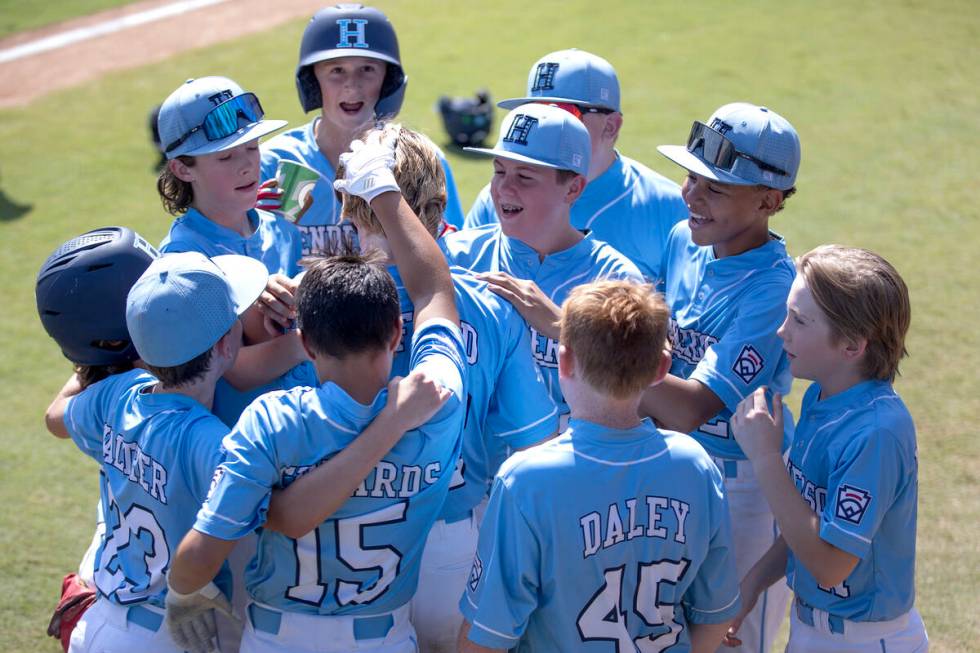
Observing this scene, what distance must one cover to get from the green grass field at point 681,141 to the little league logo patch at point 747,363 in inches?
74.1

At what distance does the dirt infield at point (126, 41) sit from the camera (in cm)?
1182

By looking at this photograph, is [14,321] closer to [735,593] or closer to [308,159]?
[308,159]

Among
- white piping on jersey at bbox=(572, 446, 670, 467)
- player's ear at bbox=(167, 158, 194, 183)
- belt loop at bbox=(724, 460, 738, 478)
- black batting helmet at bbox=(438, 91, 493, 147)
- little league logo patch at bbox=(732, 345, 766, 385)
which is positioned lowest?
black batting helmet at bbox=(438, 91, 493, 147)

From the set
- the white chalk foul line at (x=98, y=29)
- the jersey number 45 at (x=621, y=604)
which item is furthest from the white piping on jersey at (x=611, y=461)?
the white chalk foul line at (x=98, y=29)

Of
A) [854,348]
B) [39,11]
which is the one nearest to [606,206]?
[854,348]

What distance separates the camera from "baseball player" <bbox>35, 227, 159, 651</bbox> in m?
2.85

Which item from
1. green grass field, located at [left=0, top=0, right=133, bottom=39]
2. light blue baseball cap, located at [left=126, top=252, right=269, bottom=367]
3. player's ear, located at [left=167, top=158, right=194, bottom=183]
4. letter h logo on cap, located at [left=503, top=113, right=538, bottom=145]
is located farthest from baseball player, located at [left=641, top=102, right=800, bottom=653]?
green grass field, located at [left=0, top=0, right=133, bottom=39]

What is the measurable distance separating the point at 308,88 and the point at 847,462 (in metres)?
3.13

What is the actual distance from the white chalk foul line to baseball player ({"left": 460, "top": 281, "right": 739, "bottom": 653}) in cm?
1221

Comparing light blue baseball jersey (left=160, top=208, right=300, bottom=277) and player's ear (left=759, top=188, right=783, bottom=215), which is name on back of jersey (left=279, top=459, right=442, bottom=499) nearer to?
light blue baseball jersey (left=160, top=208, right=300, bottom=277)

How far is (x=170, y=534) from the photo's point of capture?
2600 mm

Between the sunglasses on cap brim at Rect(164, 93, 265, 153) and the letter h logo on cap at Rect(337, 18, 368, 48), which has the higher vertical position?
the letter h logo on cap at Rect(337, 18, 368, 48)

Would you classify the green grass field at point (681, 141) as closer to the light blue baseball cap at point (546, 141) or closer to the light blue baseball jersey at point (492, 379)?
the light blue baseball jersey at point (492, 379)

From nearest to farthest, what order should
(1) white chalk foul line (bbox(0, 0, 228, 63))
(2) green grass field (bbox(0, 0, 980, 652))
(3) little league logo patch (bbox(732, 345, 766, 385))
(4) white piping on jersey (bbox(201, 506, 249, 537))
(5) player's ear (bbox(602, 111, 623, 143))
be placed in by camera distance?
(4) white piping on jersey (bbox(201, 506, 249, 537)), (3) little league logo patch (bbox(732, 345, 766, 385)), (5) player's ear (bbox(602, 111, 623, 143)), (2) green grass field (bbox(0, 0, 980, 652)), (1) white chalk foul line (bbox(0, 0, 228, 63))
